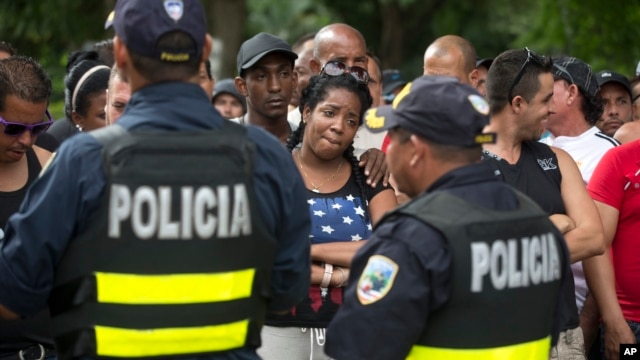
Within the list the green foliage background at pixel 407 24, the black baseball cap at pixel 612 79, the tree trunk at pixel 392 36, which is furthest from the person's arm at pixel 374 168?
the tree trunk at pixel 392 36

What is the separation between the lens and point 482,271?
3584 mm

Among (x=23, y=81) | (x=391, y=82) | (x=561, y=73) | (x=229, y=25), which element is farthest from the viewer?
(x=229, y=25)

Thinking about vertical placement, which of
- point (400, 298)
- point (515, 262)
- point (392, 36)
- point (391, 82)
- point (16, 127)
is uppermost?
point (392, 36)

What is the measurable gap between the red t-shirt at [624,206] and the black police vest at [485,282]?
247 cm

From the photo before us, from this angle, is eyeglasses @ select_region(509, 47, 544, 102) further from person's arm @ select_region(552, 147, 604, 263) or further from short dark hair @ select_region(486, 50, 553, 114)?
person's arm @ select_region(552, 147, 604, 263)

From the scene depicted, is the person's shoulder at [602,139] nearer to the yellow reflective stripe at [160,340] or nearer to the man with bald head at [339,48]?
the man with bald head at [339,48]

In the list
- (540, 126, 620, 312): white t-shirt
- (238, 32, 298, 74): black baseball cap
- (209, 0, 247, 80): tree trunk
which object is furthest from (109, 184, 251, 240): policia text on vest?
(209, 0, 247, 80): tree trunk

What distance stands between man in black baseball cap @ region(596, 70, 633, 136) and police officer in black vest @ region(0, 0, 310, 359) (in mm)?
5199

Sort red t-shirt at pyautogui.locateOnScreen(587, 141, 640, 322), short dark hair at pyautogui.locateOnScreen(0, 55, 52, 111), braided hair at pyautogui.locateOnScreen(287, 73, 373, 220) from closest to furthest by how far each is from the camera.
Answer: short dark hair at pyautogui.locateOnScreen(0, 55, 52, 111)
braided hair at pyautogui.locateOnScreen(287, 73, 373, 220)
red t-shirt at pyautogui.locateOnScreen(587, 141, 640, 322)

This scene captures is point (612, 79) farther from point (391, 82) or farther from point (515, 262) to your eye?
point (515, 262)

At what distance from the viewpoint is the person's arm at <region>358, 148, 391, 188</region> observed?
17.8 ft

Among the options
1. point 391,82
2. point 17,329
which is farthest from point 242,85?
point 391,82

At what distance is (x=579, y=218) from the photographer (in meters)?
5.38

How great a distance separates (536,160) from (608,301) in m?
0.99
